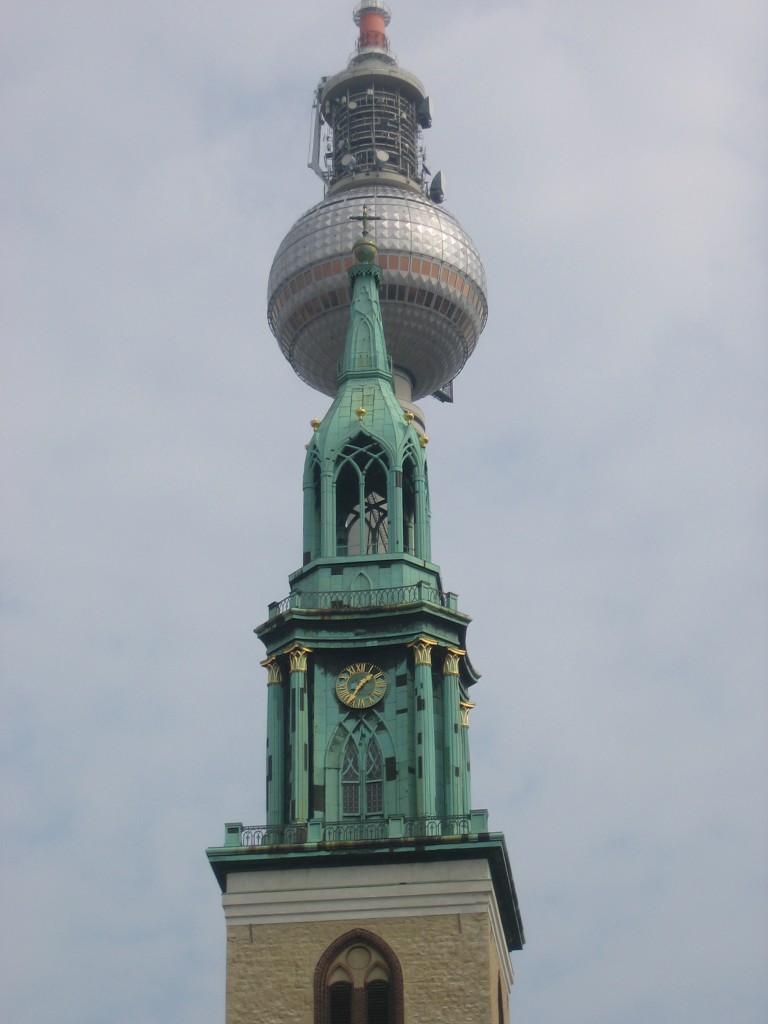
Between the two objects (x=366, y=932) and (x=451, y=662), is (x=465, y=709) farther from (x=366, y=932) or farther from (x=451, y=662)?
(x=366, y=932)

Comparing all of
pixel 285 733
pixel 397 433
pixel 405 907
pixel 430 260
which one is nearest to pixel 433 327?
pixel 430 260

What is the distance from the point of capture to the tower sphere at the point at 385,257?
9962cm

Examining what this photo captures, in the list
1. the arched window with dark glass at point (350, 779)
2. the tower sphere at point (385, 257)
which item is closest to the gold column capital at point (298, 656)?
the arched window with dark glass at point (350, 779)

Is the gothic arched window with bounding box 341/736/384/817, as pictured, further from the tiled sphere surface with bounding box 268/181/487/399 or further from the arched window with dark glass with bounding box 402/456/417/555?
the tiled sphere surface with bounding box 268/181/487/399

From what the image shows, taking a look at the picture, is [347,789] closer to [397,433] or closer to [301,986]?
[301,986]

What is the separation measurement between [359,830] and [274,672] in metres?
7.01

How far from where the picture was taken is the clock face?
237 feet

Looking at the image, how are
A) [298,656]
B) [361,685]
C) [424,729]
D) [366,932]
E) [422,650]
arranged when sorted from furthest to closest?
[361,685] < [422,650] < [298,656] < [424,729] < [366,932]

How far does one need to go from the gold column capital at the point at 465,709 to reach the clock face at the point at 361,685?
3.47m

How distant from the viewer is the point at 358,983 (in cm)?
6612

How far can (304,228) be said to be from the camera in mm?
101875

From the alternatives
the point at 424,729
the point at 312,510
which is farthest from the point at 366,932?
the point at 312,510

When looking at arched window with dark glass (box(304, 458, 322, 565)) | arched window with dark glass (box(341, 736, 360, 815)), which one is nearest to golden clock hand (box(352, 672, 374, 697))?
arched window with dark glass (box(341, 736, 360, 815))

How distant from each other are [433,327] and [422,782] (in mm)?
34895
